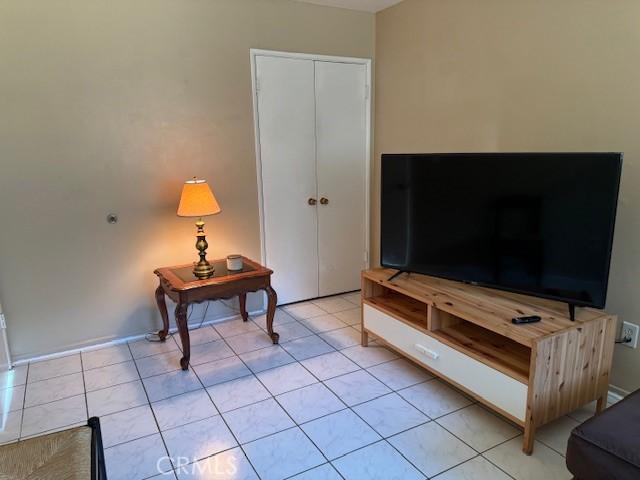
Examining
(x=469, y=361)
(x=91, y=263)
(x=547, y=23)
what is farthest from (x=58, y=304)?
(x=547, y=23)

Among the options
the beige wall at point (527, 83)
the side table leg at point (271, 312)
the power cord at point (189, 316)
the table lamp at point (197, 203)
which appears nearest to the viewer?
the beige wall at point (527, 83)

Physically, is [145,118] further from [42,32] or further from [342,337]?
[342,337]

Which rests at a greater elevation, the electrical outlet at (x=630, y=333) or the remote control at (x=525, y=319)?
the remote control at (x=525, y=319)

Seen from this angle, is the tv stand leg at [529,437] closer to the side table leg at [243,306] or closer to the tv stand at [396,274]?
the tv stand at [396,274]

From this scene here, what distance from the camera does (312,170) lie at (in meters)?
3.55

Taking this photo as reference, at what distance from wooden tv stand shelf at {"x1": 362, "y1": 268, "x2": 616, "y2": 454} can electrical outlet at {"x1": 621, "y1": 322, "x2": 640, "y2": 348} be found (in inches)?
8.0

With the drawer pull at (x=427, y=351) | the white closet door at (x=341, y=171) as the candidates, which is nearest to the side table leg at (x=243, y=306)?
the white closet door at (x=341, y=171)

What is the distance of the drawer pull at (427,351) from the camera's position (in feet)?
7.61

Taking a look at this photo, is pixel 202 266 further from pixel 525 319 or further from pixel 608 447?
pixel 608 447

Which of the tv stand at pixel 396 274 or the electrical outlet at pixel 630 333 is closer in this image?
the electrical outlet at pixel 630 333

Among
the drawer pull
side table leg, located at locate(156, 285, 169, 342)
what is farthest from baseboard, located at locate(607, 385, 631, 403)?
side table leg, located at locate(156, 285, 169, 342)

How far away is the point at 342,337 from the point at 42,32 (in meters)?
2.61

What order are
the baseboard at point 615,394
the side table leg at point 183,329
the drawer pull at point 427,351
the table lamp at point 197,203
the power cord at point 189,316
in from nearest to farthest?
the baseboard at point 615,394, the drawer pull at point 427,351, the side table leg at point 183,329, the table lamp at point 197,203, the power cord at point 189,316

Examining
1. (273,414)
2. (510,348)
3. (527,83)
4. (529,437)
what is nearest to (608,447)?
(529,437)
